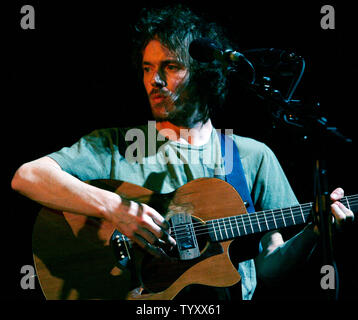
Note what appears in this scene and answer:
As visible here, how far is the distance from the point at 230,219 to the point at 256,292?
66cm

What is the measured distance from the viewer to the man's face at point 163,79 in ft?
6.64

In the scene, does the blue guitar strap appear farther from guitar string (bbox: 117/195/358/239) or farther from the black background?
the black background

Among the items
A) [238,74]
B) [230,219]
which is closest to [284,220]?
[230,219]

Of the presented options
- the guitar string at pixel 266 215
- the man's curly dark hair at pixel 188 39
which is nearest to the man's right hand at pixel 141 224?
the guitar string at pixel 266 215

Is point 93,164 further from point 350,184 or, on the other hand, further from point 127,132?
point 350,184

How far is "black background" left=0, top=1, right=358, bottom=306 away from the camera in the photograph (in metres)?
2.04

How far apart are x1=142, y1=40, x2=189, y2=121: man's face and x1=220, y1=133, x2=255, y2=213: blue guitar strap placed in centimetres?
39

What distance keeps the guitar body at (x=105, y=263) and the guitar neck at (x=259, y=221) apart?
0.05 m

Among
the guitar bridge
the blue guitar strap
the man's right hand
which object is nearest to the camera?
the man's right hand

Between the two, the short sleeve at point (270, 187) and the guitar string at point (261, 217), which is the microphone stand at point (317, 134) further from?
the short sleeve at point (270, 187)

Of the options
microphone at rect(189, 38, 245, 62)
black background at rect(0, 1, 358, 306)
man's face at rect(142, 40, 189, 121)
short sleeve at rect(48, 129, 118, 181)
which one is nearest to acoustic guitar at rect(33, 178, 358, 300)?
short sleeve at rect(48, 129, 118, 181)

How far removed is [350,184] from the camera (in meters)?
2.22

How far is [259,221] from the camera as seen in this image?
180 cm

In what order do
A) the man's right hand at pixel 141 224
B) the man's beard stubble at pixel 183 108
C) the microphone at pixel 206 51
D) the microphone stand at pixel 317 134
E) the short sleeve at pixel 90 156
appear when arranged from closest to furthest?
1. the microphone stand at pixel 317 134
2. the microphone at pixel 206 51
3. the man's right hand at pixel 141 224
4. the short sleeve at pixel 90 156
5. the man's beard stubble at pixel 183 108
